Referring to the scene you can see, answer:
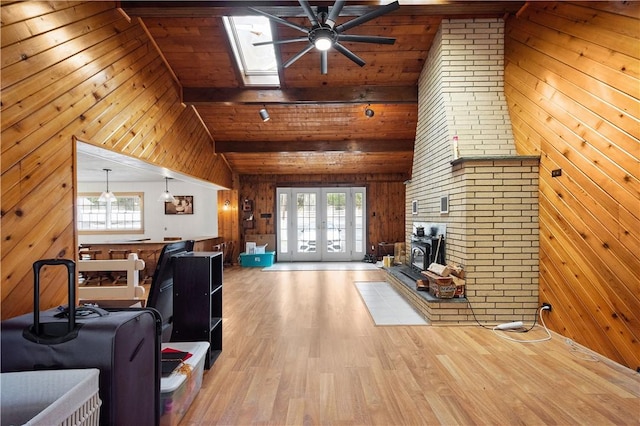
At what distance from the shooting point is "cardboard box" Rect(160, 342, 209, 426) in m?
1.85

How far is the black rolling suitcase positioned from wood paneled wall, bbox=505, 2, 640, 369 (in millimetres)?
3686

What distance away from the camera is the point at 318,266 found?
8.06 metres

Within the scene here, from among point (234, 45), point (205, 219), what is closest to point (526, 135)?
point (234, 45)

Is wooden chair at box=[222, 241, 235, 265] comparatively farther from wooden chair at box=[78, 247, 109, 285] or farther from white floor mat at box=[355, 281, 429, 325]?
white floor mat at box=[355, 281, 429, 325]

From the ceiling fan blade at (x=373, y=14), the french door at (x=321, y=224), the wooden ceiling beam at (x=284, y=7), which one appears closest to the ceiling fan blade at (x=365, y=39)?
the ceiling fan blade at (x=373, y=14)

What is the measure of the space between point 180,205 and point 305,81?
5.96 metres

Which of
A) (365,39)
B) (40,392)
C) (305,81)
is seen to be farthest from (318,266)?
(40,392)

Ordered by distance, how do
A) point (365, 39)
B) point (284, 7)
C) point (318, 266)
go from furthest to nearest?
point (318, 266) → point (284, 7) → point (365, 39)

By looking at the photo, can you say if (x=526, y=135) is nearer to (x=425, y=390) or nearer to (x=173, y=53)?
(x=425, y=390)

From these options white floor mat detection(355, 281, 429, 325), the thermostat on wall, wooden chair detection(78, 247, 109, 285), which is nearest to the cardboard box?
white floor mat detection(355, 281, 429, 325)

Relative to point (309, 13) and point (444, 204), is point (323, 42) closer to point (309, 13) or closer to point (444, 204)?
point (309, 13)

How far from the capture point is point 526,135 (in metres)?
3.61

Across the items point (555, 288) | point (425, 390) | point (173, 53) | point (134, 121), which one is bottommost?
point (425, 390)

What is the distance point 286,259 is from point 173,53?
6045 mm
